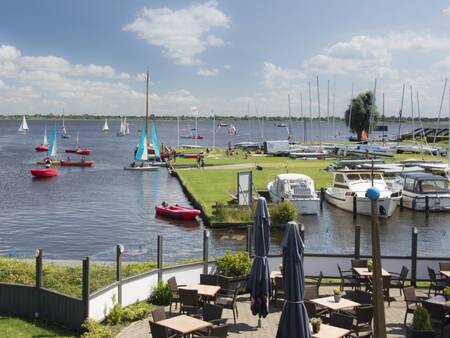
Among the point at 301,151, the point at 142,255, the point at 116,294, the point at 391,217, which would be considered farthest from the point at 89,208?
the point at 301,151

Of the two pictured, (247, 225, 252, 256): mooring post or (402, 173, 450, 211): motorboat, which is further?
(402, 173, 450, 211): motorboat

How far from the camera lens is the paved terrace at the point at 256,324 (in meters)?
15.0

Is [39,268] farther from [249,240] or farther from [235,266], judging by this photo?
[249,240]

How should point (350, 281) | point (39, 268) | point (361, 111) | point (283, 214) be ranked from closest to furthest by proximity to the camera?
point (39, 268), point (350, 281), point (283, 214), point (361, 111)

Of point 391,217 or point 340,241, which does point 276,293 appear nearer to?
point 340,241

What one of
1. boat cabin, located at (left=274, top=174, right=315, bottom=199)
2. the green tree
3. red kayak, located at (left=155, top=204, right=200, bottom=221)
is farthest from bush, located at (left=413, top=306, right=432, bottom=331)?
the green tree

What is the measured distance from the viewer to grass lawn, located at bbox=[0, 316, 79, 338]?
47.8ft

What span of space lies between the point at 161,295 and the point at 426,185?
32.1 meters

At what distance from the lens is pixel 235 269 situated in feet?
61.4

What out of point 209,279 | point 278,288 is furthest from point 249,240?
point 209,279

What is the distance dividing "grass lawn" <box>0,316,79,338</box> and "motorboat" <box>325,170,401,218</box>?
2918cm

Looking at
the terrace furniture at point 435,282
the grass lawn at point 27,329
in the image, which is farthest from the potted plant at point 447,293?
the grass lawn at point 27,329

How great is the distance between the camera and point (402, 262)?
65.9 ft

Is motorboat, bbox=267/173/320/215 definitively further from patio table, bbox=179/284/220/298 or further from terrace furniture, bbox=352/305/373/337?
terrace furniture, bbox=352/305/373/337
